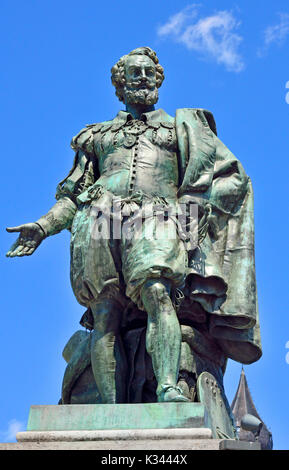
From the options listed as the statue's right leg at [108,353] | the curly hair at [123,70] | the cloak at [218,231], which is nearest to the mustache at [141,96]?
the curly hair at [123,70]

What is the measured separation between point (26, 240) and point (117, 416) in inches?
100

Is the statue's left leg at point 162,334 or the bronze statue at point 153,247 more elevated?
the bronze statue at point 153,247

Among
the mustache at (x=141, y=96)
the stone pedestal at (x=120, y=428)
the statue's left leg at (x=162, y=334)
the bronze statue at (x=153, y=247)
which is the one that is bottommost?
the stone pedestal at (x=120, y=428)

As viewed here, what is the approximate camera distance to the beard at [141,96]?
10.8 meters

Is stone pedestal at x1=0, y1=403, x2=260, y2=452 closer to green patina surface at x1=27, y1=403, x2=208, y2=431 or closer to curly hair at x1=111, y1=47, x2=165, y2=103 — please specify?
green patina surface at x1=27, y1=403, x2=208, y2=431

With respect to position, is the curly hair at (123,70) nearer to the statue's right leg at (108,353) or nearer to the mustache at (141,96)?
the mustache at (141,96)

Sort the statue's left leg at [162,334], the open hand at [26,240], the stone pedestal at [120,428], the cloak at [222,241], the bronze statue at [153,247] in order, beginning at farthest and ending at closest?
the open hand at [26,240] → the cloak at [222,241] → the bronze statue at [153,247] → the statue's left leg at [162,334] → the stone pedestal at [120,428]

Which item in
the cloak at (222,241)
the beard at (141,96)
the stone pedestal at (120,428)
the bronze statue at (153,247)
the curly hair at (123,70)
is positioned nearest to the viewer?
the stone pedestal at (120,428)

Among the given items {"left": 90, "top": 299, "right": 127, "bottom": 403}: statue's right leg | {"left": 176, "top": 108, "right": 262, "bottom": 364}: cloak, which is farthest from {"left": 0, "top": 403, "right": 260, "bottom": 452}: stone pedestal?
{"left": 176, "top": 108, "right": 262, "bottom": 364}: cloak

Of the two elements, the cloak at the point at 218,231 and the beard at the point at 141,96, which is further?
the beard at the point at 141,96

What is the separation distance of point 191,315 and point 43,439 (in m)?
2.28

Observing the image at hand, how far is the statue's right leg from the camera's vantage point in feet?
31.0

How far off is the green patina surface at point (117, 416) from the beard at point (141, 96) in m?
3.83
